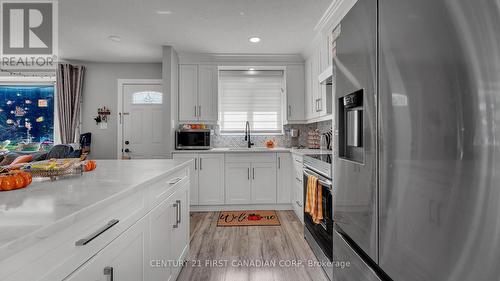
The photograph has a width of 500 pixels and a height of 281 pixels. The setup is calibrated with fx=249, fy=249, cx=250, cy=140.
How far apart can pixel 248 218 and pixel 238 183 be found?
0.61 meters

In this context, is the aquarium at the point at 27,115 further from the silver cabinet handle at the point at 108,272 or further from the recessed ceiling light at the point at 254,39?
the silver cabinet handle at the point at 108,272

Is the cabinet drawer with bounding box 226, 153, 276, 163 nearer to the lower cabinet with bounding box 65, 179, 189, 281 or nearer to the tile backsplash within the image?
the tile backsplash

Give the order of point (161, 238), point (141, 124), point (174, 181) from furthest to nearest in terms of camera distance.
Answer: point (141, 124)
point (174, 181)
point (161, 238)

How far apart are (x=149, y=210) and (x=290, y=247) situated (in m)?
1.75

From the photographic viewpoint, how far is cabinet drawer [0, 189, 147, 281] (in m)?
0.55

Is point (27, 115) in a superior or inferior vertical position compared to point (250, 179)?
superior

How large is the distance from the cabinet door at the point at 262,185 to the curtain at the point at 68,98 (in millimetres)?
3530

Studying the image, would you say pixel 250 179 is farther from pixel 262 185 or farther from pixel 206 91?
pixel 206 91

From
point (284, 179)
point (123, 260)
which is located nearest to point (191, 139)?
point (284, 179)

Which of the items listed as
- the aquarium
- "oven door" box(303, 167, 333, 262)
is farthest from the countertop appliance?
the aquarium

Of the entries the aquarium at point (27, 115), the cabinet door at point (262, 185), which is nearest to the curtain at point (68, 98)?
the aquarium at point (27, 115)

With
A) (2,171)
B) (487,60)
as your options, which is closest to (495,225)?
(487,60)

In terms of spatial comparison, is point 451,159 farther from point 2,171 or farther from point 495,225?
point 2,171

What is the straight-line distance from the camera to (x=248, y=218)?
3.51 meters
